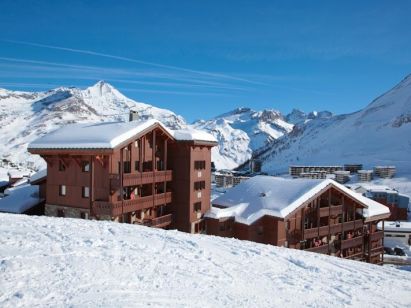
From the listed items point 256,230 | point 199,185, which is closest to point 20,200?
point 199,185

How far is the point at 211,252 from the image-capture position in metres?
13.2

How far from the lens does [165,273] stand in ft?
34.5

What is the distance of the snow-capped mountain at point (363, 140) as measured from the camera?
104 m

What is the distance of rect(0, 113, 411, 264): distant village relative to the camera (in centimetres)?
2577

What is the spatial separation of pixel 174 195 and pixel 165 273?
21.3 metres

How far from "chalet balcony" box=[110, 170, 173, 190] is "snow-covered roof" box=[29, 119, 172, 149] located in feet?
7.58

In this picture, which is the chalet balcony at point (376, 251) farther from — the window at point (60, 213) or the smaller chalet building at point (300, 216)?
the window at point (60, 213)

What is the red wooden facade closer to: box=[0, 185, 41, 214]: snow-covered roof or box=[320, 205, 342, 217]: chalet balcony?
box=[320, 205, 342, 217]: chalet balcony

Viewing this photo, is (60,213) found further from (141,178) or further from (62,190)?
(141,178)

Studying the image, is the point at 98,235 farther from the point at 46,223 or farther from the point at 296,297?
the point at 296,297

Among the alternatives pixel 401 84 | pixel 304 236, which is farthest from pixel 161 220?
pixel 401 84

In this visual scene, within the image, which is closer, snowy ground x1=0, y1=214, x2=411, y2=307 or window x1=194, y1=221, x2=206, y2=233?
snowy ground x1=0, y1=214, x2=411, y2=307

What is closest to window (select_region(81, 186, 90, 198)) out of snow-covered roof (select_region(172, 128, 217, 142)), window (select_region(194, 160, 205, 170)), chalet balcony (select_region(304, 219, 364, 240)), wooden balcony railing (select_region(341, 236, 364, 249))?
snow-covered roof (select_region(172, 128, 217, 142))

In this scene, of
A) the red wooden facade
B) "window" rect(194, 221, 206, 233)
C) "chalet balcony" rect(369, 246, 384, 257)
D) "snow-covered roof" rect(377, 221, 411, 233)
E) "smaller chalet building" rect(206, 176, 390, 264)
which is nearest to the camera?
"smaller chalet building" rect(206, 176, 390, 264)
